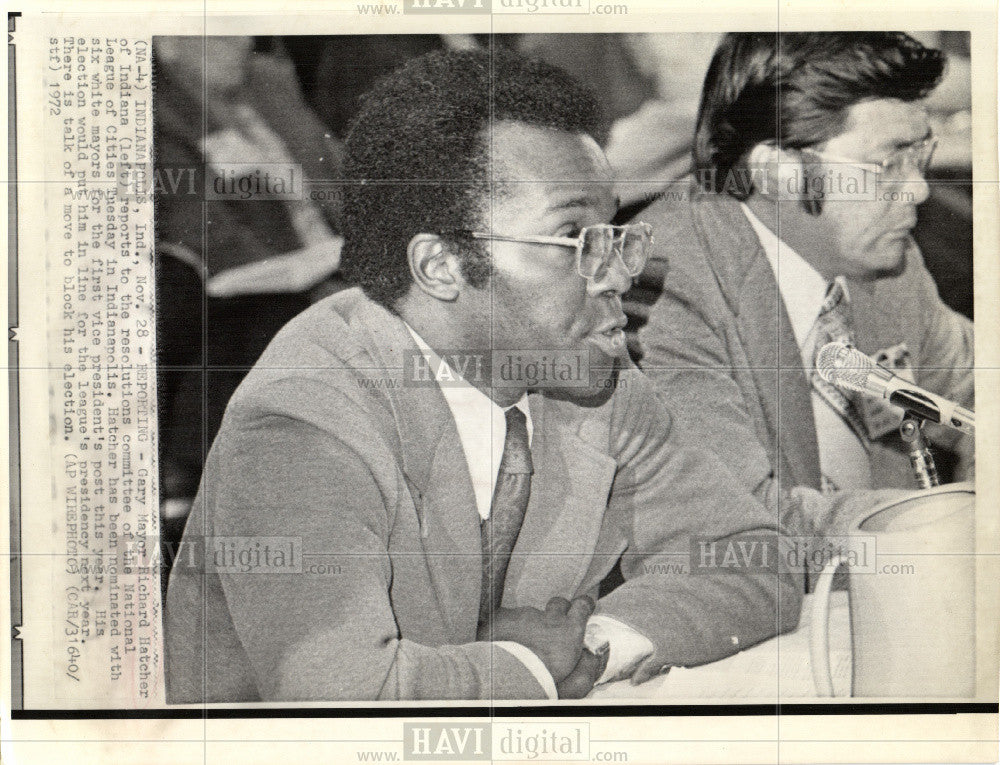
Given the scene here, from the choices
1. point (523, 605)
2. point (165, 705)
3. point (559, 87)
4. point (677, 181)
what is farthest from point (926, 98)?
point (165, 705)

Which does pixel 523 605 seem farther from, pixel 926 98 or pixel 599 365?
pixel 926 98

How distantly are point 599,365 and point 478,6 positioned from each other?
88 cm

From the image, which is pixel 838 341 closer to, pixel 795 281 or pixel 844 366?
pixel 844 366

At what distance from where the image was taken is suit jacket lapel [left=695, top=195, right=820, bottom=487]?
2.06m

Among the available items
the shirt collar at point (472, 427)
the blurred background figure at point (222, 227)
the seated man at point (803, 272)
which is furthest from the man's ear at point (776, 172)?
the blurred background figure at point (222, 227)

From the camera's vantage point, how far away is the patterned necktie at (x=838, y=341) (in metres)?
2.07

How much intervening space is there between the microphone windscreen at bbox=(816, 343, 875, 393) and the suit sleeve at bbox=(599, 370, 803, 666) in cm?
33

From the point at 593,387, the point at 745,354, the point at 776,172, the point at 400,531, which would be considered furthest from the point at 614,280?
the point at 400,531

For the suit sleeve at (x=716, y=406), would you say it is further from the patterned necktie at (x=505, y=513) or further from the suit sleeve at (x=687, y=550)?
the patterned necktie at (x=505, y=513)

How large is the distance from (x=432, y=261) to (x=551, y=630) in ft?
2.90

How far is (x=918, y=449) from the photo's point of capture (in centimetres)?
207

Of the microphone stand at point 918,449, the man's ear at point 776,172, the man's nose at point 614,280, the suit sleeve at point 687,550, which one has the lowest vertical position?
the suit sleeve at point 687,550

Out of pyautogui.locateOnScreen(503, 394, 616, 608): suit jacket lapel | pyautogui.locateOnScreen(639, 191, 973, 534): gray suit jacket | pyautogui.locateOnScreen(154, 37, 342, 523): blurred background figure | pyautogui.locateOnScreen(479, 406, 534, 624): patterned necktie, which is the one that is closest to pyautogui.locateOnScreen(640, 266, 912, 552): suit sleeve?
pyautogui.locateOnScreen(639, 191, 973, 534): gray suit jacket

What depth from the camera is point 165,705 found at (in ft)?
6.73
